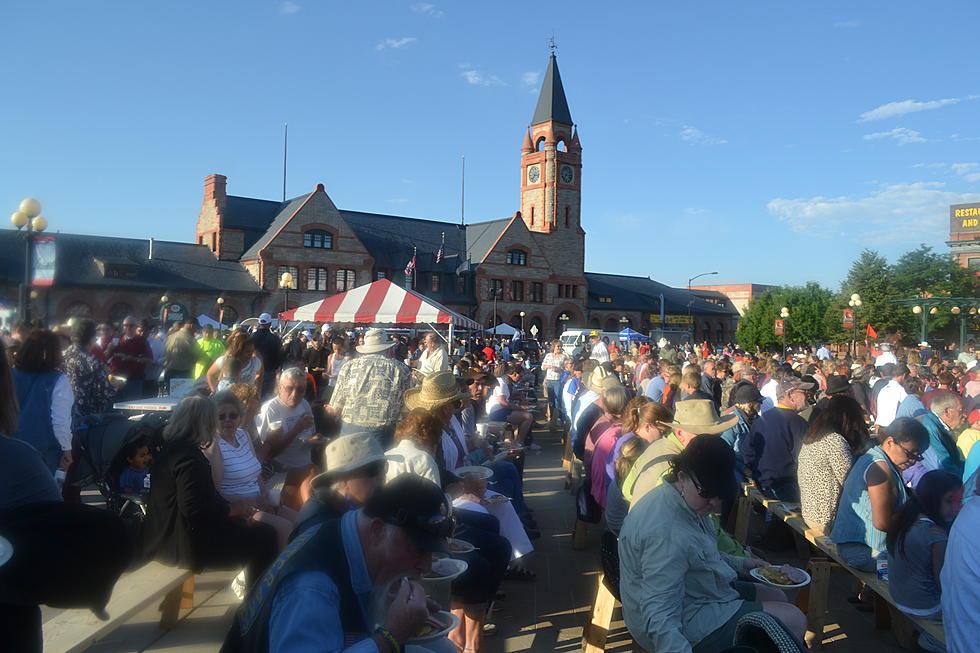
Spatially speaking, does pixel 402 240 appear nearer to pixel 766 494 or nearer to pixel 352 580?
pixel 766 494

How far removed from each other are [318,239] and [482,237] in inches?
536

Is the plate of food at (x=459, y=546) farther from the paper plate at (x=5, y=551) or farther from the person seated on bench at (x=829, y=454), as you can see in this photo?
the person seated on bench at (x=829, y=454)

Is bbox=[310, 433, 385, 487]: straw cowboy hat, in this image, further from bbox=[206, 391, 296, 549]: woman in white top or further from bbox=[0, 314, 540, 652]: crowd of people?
bbox=[206, 391, 296, 549]: woman in white top

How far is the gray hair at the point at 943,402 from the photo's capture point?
6.84 metres

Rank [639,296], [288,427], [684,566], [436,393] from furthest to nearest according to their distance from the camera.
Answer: [639,296] → [288,427] → [436,393] → [684,566]

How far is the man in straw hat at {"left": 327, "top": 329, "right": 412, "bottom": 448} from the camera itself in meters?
6.22

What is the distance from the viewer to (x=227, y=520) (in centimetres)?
419

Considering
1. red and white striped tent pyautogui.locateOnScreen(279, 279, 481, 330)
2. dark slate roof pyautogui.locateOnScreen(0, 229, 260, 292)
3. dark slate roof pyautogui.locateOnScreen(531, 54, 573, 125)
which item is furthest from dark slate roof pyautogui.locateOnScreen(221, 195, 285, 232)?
red and white striped tent pyautogui.locateOnScreen(279, 279, 481, 330)

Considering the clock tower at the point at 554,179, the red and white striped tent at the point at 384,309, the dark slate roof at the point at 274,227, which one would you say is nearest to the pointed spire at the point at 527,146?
the clock tower at the point at 554,179

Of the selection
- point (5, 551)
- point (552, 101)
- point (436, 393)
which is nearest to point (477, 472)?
point (436, 393)

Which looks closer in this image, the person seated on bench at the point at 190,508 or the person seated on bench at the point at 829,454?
the person seated on bench at the point at 190,508

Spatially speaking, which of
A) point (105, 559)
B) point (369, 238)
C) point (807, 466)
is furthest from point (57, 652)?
point (369, 238)

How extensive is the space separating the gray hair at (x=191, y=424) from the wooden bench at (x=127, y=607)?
0.85m

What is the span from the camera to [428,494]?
2152mm
